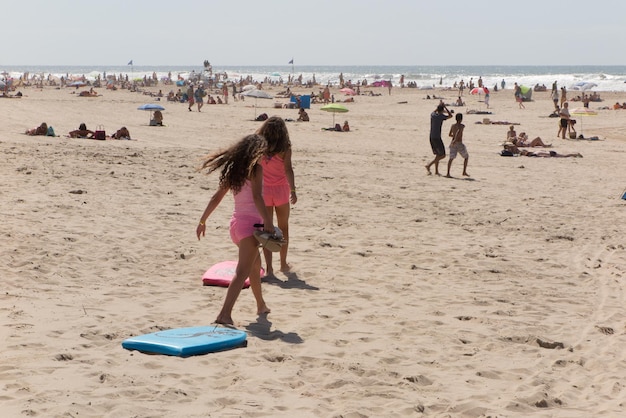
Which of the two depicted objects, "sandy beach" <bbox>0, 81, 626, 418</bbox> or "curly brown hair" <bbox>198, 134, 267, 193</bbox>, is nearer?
"sandy beach" <bbox>0, 81, 626, 418</bbox>

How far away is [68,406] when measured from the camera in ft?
14.5

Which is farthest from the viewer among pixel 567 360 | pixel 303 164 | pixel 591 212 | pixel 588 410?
pixel 303 164

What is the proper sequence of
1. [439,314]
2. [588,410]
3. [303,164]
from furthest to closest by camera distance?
[303,164]
[439,314]
[588,410]

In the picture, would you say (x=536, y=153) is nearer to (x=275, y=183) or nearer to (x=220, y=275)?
(x=275, y=183)

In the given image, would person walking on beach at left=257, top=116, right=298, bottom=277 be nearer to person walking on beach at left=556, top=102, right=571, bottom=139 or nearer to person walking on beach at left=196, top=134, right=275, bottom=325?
person walking on beach at left=196, top=134, right=275, bottom=325

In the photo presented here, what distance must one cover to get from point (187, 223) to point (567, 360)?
5775mm

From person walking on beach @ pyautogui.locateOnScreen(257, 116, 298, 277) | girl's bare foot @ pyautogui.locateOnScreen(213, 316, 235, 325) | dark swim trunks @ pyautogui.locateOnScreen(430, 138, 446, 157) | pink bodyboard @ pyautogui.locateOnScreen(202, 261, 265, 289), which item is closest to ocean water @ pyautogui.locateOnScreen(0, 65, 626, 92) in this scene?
dark swim trunks @ pyautogui.locateOnScreen(430, 138, 446, 157)

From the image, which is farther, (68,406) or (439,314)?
(439,314)

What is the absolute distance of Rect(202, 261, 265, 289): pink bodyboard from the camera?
7684 mm

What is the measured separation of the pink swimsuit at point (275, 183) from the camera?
784 centimetres

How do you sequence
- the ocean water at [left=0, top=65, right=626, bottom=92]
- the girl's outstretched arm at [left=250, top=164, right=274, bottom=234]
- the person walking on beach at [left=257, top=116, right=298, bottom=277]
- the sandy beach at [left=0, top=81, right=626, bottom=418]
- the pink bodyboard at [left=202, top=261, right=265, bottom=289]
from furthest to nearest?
the ocean water at [left=0, top=65, right=626, bottom=92] < the pink bodyboard at [left=202, top=261, right=265, bottom=289] < the person walking on beach at [left=257, top=116, right=298, bottom=277] < the girl's outstretched arm at [left=250, top=164, right=274, bottom=234] < the sandy beach at [left=0, top=81, right=626, bottom=418]

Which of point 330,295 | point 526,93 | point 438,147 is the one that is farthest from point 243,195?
point 526,93

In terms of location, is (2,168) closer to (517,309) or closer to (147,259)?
(147,259)

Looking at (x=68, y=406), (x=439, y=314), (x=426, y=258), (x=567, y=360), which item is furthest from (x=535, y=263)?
(x=68, y=406)
